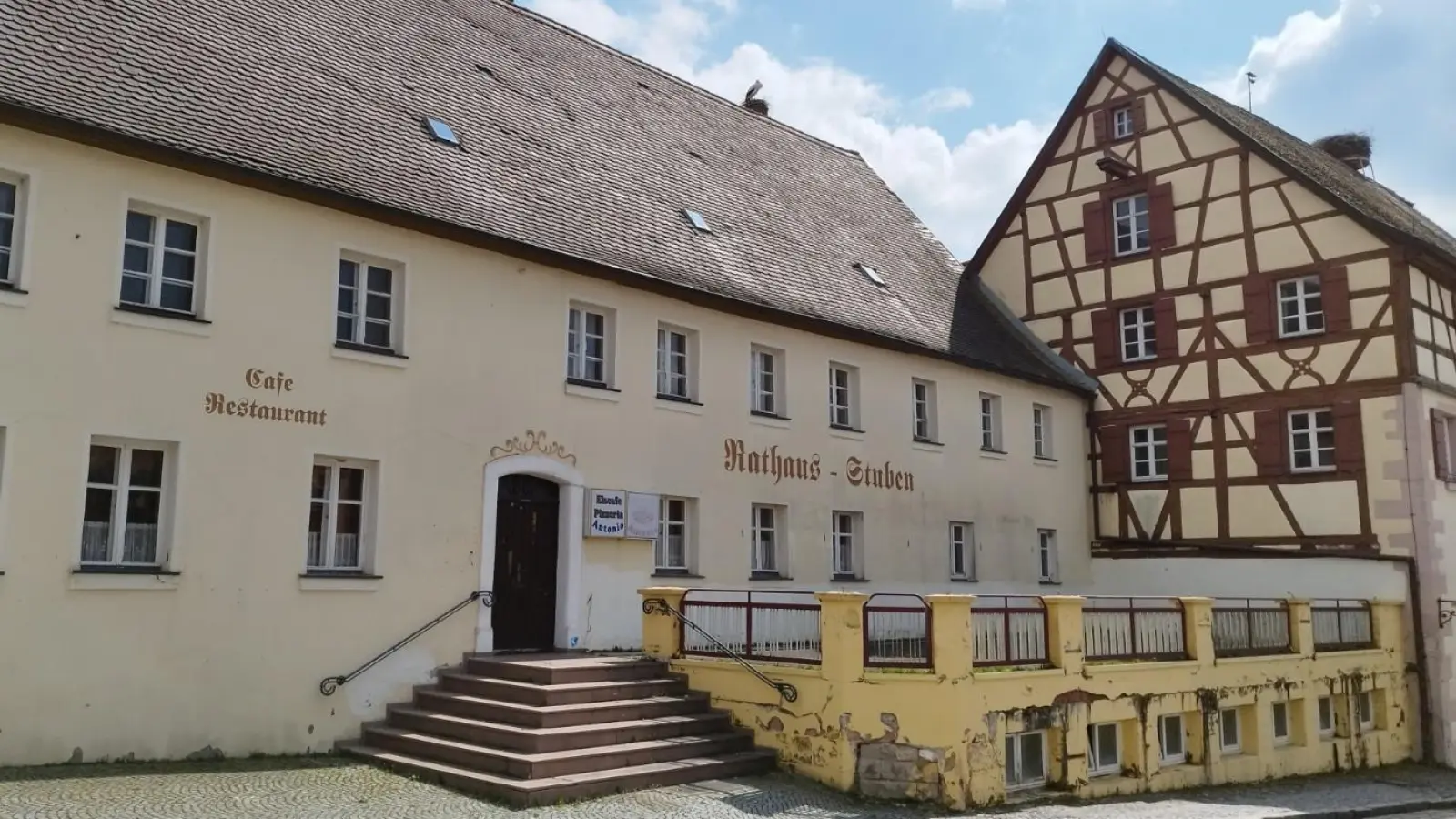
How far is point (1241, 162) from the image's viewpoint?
22266mm

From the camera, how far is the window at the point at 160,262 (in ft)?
38.9

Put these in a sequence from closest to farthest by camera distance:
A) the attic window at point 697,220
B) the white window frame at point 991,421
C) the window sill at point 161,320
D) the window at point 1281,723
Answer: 1. the window sill at point 161,320
2. the window at point 1281,723
3. the attic window at point 697,220
4. the white window frame at point 991,421

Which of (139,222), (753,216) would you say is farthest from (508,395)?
(753,216)

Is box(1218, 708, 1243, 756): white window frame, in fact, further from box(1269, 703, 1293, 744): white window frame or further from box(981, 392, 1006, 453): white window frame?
box(981, 392, 1006, 453): white window frame

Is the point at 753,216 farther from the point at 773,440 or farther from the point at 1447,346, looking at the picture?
the point at 1447,346

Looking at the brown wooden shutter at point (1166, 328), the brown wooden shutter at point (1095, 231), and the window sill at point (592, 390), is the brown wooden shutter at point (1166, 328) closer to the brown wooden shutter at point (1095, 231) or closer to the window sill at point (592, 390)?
the brown wooden shutter at point (1095, 231)

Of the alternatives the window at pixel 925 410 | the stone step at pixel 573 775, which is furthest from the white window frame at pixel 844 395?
the stone step at pixel 573 775

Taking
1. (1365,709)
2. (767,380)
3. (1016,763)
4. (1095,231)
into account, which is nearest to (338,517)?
(767,380)

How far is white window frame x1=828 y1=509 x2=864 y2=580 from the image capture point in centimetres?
1886

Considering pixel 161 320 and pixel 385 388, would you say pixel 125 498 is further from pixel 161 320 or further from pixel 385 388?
pixel 385 388

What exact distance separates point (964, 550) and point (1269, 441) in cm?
576

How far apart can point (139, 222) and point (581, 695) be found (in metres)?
6.44

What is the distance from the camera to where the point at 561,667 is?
1252 cm

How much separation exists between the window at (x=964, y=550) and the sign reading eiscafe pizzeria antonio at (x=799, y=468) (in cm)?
171
